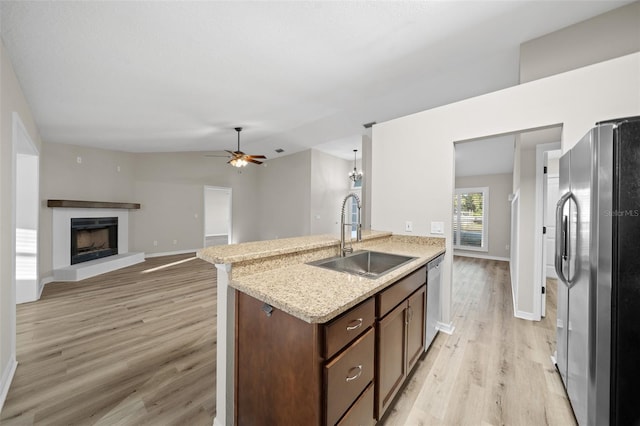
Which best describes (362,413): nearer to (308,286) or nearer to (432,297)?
(308,286)

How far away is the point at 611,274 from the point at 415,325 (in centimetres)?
110

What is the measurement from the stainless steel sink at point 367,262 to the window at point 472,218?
17.7 feet

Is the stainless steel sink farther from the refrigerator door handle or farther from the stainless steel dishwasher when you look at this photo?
the refrigerator door handle

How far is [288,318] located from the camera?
1.05m

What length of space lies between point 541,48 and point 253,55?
9.37 ft

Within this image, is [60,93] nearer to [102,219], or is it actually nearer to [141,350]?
[141,350]

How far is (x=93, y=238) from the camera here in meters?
5.07

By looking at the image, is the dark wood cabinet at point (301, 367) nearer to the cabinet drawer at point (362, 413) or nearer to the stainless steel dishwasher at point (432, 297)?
the cabinet drawer at point (362, 413)

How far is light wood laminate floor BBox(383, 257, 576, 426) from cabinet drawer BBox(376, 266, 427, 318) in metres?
0.71

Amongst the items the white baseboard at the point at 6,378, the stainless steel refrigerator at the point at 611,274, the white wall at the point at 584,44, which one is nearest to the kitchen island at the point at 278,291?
the stainless steel refrigerator at the point at 611,274

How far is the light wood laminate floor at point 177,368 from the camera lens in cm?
154

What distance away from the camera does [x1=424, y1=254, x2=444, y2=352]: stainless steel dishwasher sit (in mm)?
2086

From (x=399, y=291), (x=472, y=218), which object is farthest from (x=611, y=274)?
(x=472, y=218)

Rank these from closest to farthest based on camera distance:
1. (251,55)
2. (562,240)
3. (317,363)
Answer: (317,363), (562,240), (251,55)
